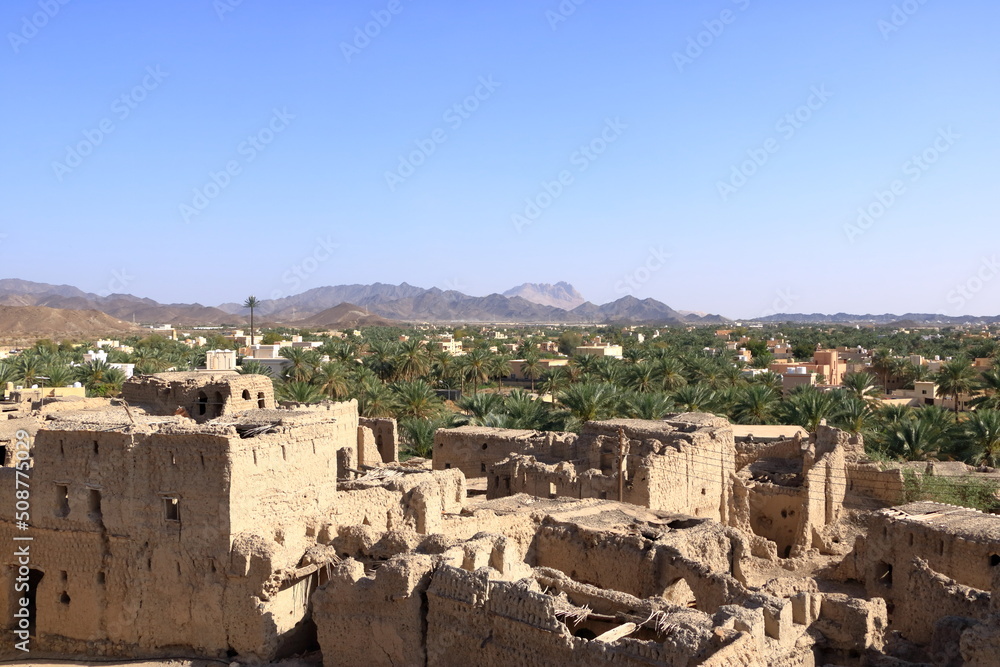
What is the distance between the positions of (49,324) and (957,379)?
133834mm

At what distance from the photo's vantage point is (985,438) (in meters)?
28.1

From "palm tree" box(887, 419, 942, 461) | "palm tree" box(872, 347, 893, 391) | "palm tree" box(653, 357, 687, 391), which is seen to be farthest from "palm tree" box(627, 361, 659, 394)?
"palm tree" box(872, 347, 893, 391)

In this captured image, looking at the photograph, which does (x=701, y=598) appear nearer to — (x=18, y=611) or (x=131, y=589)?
(x=131, y=589)

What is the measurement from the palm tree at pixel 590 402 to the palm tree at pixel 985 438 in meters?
12.0

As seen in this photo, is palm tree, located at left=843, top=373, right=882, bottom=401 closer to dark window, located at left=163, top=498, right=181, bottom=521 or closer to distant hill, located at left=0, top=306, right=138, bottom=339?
dark window, located at left=163, top=498, right=181, bottom=521

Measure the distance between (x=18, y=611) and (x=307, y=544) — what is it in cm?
578

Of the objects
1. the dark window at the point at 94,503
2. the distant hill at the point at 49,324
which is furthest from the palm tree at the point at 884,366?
the distant hill at the point at 49,324

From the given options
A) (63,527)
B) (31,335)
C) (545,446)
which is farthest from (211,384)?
(31,335)

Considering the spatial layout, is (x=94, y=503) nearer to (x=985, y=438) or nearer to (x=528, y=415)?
(x=528, y=415)

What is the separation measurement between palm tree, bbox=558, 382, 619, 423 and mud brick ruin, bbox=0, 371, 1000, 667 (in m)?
12.6

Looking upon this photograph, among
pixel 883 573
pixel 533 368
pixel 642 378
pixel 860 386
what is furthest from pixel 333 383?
pixel 883 573

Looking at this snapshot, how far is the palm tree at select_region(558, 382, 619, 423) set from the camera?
105 feet

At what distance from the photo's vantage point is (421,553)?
13.3 meters

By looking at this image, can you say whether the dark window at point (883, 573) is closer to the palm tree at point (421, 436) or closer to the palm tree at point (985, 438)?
the palm tree at point (985, 438)
